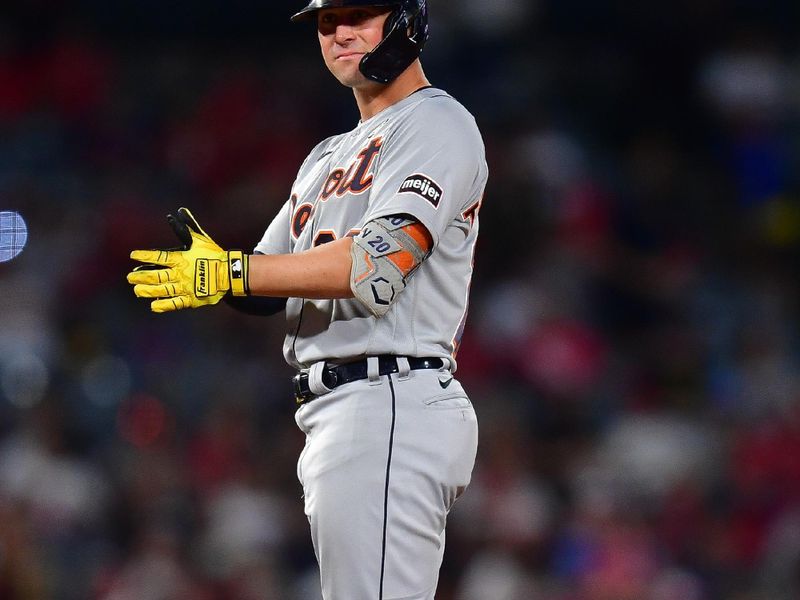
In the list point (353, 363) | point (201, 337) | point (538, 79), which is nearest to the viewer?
point (353, 363)

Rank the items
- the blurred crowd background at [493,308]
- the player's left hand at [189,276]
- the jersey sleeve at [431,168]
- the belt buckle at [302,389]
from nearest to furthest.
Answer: the player's left hand at [189,276] → the jersey sleeve at [431,168] → the belt buckle at [302,389] → the blurred crowd background at [493,308]

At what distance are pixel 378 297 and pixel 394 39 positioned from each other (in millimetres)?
627

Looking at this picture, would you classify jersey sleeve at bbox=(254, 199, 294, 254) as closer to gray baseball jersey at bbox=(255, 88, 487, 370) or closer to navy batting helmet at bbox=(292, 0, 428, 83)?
gray baseball jersey at bbox=(255, 88, 487, 370)

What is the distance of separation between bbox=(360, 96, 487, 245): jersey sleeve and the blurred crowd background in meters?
3.29

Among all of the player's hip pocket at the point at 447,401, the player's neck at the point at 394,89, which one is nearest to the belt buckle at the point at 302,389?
the player's hip pocket at the point at 447,401

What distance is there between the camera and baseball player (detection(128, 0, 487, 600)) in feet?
7.40

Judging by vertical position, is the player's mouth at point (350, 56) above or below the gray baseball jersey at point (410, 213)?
above

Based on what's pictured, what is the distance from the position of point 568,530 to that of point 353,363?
3.38 meters

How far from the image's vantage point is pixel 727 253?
276 inches

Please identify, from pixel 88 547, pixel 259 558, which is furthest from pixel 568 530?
pixel 88 547

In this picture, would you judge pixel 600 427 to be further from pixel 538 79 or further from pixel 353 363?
pixel 353 363

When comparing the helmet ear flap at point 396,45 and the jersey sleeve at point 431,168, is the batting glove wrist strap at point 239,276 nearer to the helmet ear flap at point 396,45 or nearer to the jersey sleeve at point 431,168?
the jersey sleeve at point 431,168

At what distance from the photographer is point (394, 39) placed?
2541mm

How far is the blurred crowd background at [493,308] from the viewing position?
5.53 metres
